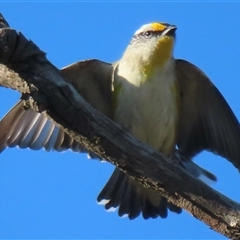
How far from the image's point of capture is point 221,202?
5.12 m

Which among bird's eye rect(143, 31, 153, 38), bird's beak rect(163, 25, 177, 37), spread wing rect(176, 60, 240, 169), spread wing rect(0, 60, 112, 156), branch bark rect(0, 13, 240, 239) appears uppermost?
bird's beak rect(163, 25, 177, 37)

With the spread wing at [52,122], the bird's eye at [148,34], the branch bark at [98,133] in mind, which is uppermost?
the bird's eye at [148,34]

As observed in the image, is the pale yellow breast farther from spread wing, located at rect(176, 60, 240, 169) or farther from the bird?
spread wing, located at rect(176, 60, 240, 169)

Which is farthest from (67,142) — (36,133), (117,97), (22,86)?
(22,86)

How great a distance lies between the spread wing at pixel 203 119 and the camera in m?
7.14

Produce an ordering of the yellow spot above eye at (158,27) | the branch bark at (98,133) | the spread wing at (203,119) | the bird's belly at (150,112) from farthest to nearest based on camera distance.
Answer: the spread wing at (203,119) → the yellow spot above eye at (158,27) → the bird's belly at (150,112) → the branch bark at (98,133)

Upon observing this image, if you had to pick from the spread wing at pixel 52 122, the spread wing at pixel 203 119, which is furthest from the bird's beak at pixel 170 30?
the spread wing at pixel 52 122

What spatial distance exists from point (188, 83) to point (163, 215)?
4.91 feet

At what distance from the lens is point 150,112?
22.6ft

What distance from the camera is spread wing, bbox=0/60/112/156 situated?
7.12m

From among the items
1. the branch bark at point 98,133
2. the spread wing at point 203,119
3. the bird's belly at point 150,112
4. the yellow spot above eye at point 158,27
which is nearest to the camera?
the branch bark at point 98,133

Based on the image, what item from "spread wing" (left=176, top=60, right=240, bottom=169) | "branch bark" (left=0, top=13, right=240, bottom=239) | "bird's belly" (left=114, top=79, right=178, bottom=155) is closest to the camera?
"branch bark" (left=0, top=13, right=240, bottom=239)

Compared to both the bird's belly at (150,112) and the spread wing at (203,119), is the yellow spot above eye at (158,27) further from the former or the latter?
the bird's belly at (150,112)

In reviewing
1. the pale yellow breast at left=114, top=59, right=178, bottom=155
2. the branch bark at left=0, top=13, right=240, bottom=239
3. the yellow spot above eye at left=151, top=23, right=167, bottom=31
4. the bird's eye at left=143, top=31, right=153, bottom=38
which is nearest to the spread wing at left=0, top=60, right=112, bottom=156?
the pale yellow breast at left=114, top=59, right=178, bottom=155
